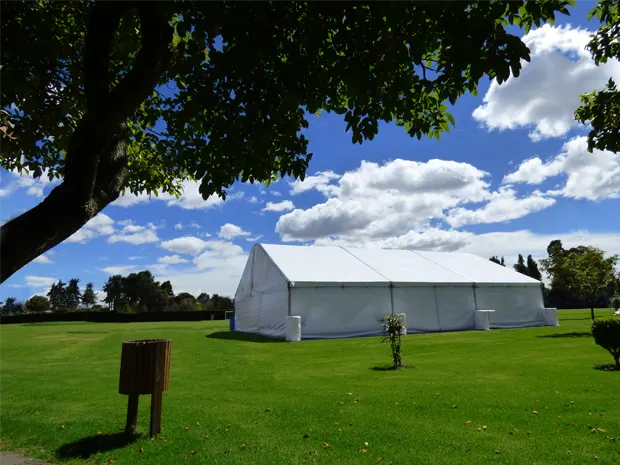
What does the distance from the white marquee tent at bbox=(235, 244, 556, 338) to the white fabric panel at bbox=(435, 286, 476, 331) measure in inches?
2.0

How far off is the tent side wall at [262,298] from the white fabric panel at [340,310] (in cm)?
95

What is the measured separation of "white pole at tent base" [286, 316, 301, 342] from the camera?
1823 cm

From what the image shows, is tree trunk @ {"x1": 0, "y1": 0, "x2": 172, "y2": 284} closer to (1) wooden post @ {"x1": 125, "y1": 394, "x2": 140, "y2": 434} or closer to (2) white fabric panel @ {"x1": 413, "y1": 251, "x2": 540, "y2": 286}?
(1) wooden post @ {"x1": 125, "y1": 394, "x2": 140, "y2": 434}

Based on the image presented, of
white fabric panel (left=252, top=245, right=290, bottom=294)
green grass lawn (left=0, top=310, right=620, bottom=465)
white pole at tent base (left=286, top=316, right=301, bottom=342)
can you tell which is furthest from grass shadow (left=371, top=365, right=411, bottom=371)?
white fabric panel (left=252, top=245, right=290, bottom=294)

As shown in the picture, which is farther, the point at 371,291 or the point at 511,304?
the point at 511,304

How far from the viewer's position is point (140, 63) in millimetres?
2977

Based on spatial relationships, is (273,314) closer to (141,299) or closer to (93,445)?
(93,445)

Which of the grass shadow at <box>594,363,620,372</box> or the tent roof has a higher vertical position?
the tent roof

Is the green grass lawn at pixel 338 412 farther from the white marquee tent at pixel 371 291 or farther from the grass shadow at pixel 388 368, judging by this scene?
the white marquee tent at pixel 371 291

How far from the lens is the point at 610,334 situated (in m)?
9.09

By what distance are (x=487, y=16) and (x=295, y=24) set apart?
4.79ft

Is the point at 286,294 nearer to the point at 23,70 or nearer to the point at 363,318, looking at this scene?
the point at 363,318

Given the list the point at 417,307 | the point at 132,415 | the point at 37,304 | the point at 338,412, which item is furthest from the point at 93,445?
the point at 37,304

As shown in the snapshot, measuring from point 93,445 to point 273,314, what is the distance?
16053 millimetres
